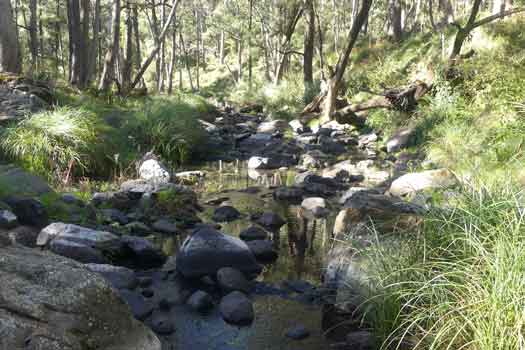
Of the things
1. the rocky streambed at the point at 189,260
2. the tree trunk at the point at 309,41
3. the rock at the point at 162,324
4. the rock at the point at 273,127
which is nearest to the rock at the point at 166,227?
the rocky streambed at the point at 189,260

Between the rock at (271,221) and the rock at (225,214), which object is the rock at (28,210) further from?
the rock at (271,221)

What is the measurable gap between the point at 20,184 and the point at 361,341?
4541mm

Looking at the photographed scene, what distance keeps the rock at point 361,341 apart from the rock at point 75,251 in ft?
8.13

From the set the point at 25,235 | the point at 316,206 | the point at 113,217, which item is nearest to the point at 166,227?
the point at 113,217

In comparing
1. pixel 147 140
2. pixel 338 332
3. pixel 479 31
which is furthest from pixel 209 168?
pixel 479 31

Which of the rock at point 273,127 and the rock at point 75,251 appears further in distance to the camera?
the rock at point 273,127

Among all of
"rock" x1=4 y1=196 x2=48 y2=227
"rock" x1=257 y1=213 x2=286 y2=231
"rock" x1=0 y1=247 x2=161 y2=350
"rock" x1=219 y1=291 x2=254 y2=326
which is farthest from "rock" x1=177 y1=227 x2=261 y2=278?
"rock" x1=0 y1=247 x2=161 y2=350

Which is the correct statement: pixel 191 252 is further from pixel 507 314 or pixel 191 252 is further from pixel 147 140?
pixel 147 140

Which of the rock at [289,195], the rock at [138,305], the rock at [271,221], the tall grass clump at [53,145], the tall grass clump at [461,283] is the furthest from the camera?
the rock at [289,195]

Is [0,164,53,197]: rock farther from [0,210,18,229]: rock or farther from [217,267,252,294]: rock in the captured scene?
[217,267,252,294]: rock

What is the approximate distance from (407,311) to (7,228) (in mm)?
3812

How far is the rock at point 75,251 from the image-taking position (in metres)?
4.50

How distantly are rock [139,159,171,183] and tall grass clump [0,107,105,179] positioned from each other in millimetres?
723

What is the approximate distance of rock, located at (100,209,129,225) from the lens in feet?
19.4
